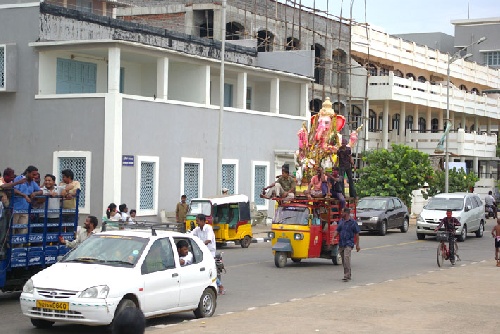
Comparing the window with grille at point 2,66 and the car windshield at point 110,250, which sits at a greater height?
the window with grille at point 2,66

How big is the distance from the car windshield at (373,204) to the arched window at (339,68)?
17.2m

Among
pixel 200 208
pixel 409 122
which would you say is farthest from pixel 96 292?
pixel 409 122

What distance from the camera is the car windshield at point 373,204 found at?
38.3 metres

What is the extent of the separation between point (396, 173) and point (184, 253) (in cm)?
3433

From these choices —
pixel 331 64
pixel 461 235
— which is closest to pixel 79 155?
pixel 461 235

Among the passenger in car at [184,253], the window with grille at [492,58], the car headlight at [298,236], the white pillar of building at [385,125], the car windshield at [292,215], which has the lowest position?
the car headlight at [298,236]

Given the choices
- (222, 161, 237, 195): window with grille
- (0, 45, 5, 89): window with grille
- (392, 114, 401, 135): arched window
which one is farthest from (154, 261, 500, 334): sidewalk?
(392, 114, 401, 135): arched window

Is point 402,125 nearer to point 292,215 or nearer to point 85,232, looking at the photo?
point 292,215

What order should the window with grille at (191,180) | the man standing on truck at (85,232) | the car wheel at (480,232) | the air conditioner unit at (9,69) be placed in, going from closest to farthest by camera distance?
the man standing on truck at (85,232), the air conditioner unit at (9,69), the window with grille at (191,180), the car wheel at (480,232)

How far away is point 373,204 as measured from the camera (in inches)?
1513

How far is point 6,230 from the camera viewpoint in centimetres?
1619

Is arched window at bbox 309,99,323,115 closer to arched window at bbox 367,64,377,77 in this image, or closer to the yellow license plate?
arched window at bbox 367,64,377,77

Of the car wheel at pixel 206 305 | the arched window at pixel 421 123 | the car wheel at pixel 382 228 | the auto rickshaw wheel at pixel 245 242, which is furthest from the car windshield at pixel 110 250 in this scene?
the arched window at pixel 421 123

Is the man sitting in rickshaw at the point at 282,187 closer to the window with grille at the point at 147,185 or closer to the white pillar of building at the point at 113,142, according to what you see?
the white pillar of building at the point at 113,142
